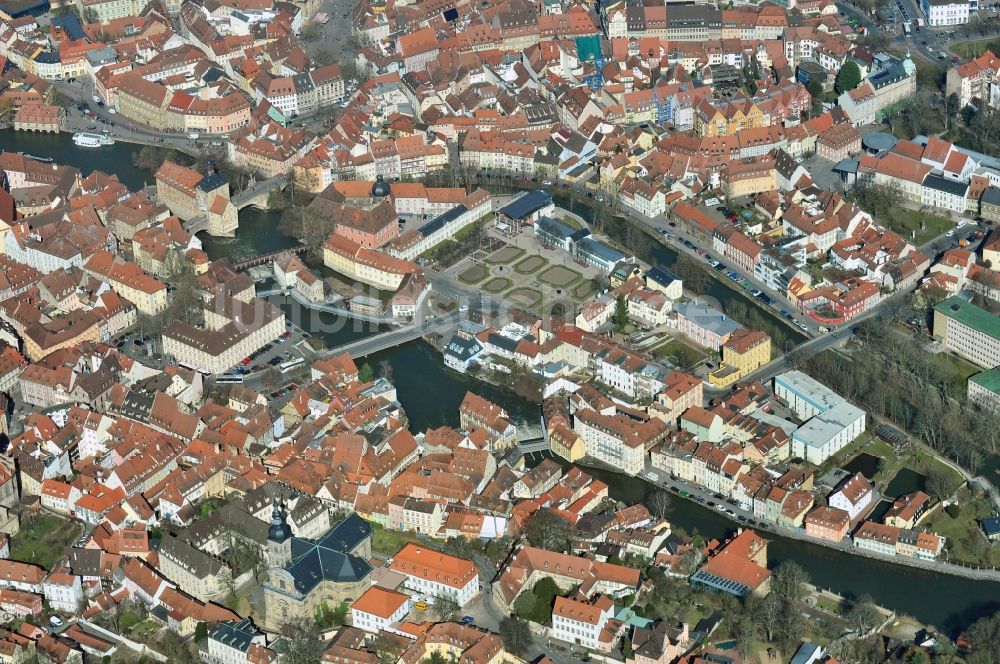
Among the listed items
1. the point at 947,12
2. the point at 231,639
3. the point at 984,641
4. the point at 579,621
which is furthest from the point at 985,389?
the point at 947,12

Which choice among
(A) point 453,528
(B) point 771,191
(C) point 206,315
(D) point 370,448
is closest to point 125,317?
(C) point 206,315

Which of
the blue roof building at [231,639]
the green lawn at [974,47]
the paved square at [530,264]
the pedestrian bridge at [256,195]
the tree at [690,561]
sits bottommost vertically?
the green lawn at [974,47]

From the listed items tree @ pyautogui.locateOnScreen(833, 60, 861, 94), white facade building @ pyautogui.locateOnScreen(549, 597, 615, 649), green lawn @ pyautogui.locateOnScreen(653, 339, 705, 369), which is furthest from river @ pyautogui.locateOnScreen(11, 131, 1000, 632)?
tree @ pyautogui.locateOnScreen(833, 60, 861, 94)

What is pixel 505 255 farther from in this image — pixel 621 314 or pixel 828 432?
pixel 828 432

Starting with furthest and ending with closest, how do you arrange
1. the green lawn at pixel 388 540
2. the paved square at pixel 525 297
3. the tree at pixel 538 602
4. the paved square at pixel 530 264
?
the paved square at pixel 530 264, the paved square at pixel 525 297, the green lawn at pixel 388 540, the tree at pixel 538 602

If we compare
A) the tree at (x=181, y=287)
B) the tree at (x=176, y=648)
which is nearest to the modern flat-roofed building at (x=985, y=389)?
the tree at (x=181, y=287)

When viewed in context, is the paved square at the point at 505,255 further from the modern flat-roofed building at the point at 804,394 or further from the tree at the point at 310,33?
the tree at the point at 310,33

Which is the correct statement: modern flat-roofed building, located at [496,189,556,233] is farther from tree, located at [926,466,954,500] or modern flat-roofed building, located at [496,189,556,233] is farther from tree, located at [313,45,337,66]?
tree, located at [926,466,954,500]
